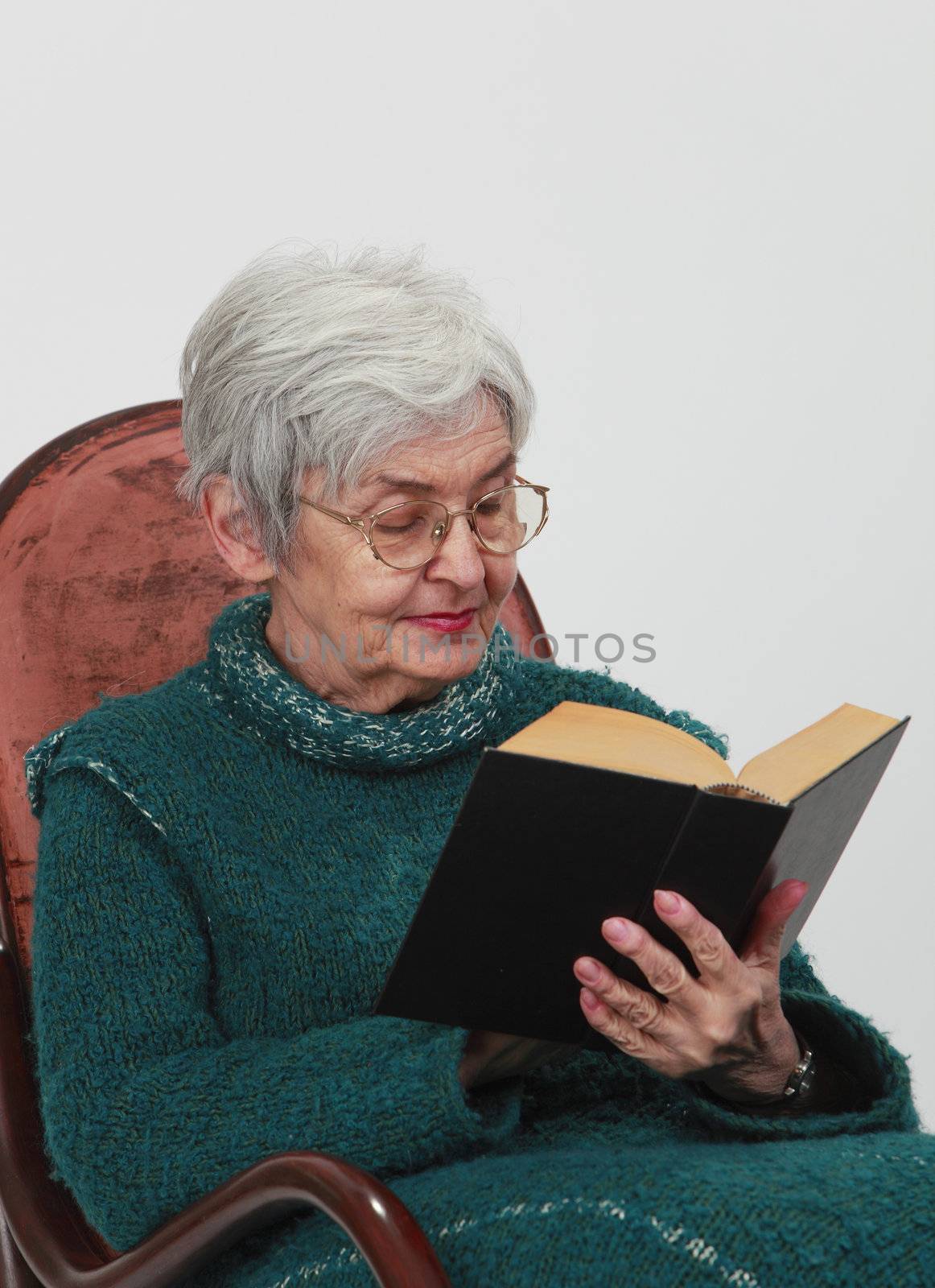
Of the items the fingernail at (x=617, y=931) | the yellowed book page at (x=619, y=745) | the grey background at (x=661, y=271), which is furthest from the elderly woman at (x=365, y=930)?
the grey background at (x=661, y=271)

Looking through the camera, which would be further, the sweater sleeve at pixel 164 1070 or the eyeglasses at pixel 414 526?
the eyeglasses at pixel 414 526

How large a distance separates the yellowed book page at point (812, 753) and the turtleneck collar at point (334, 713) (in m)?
0.41

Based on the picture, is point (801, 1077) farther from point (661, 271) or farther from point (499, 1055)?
point (661, 271)

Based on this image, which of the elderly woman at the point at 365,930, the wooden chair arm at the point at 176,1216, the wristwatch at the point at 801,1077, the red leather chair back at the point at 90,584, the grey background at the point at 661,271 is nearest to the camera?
the wooden chair arm at the point at 176,1216

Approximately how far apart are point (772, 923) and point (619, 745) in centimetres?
25

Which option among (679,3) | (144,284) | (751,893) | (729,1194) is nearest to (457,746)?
(751,893)

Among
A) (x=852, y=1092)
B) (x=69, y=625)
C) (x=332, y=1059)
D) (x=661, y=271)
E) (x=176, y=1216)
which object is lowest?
(x=176, y=1216)

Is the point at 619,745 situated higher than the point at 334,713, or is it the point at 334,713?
the point at 619,745

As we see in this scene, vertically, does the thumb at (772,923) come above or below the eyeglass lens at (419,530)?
below

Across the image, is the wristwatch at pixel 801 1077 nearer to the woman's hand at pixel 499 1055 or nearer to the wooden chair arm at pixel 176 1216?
the woman's hand at pixel 499 1055

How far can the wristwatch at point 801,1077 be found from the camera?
1523 mm

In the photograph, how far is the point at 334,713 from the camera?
1.65 metres

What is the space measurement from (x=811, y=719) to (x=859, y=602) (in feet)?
0.97

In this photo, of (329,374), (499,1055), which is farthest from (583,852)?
(329,374)
